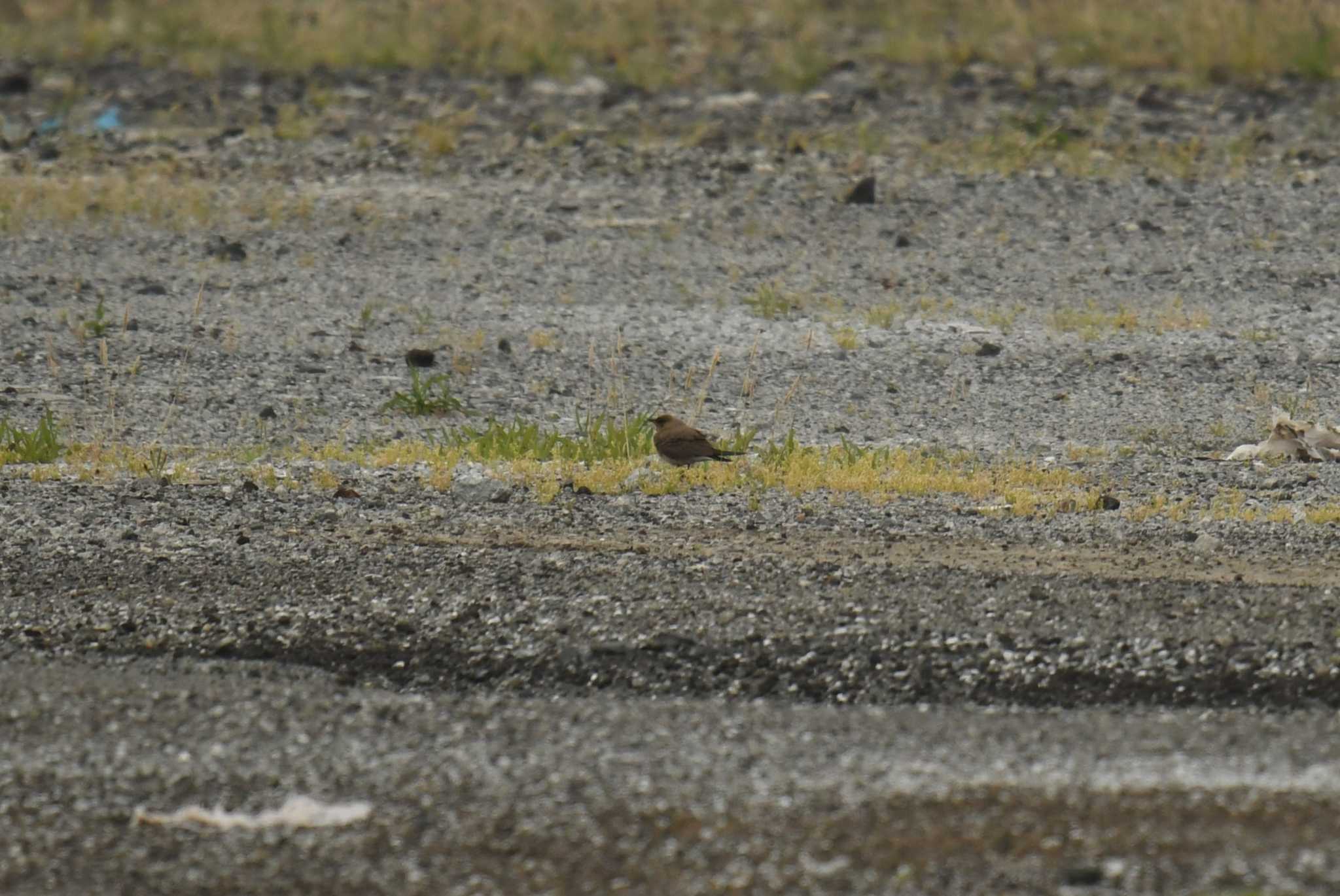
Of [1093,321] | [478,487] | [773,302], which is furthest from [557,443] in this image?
[1093,321]

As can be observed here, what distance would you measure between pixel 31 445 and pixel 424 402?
189cm

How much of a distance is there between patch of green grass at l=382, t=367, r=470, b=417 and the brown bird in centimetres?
188

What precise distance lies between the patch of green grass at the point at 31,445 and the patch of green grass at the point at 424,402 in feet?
5.36

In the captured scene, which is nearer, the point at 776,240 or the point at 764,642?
the point at 764,642

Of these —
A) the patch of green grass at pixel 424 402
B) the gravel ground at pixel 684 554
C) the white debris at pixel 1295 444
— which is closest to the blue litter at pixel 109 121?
the gravel ground at pixel 684 554

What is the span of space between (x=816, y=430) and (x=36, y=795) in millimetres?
5014

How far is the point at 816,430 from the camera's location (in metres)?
8.98

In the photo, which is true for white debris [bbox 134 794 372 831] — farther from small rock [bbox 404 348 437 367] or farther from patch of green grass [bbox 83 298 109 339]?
patch of green grass [bbox 83 298 109 339]

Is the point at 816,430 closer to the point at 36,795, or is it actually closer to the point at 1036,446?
the point at 1036,446

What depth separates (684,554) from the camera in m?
6.47

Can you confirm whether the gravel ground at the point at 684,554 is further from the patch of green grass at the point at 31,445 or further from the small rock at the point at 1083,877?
the patch of green grass at the point at 31,445

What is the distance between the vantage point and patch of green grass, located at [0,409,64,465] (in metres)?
8.20

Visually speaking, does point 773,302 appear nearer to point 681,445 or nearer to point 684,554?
point 681,445

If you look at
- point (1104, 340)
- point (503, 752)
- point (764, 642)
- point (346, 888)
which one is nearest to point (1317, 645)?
point (764, 642)
